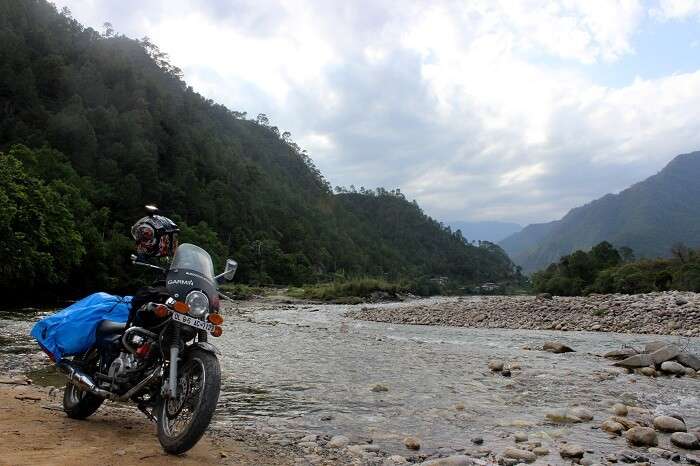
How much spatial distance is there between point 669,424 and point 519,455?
2553mm

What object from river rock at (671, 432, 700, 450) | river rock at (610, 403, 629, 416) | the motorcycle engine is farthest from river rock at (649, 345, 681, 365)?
the motorcycle engine

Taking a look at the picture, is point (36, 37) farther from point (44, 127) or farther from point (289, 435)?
point (289, 435)

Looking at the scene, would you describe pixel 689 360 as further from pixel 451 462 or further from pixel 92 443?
pixel 92 443

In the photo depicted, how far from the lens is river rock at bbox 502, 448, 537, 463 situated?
17.5ft

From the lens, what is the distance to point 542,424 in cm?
689

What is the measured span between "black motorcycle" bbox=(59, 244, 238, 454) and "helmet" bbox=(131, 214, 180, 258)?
0.21 m

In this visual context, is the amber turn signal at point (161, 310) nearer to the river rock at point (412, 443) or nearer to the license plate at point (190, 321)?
the license plate at point (190, 321)

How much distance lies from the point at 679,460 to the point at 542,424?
170 centimetres

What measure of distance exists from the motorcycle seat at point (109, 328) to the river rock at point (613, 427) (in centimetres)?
591

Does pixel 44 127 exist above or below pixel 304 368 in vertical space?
above

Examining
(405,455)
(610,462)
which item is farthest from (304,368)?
(610,462)

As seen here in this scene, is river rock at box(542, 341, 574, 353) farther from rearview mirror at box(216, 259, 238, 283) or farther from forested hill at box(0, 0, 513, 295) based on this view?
forested hill at box(0, 0, 513, 295)

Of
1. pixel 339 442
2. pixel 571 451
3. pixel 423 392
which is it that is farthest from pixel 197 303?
pixel 423 392

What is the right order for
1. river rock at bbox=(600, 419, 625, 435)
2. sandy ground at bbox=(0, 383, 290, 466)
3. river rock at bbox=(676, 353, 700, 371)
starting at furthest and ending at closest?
river rock at bbox=(676, 353, 700, 371) → river rock at bbox=(600, 419, 625, 435) → sandy ground at bbox=(0, 383, 290, 466)
